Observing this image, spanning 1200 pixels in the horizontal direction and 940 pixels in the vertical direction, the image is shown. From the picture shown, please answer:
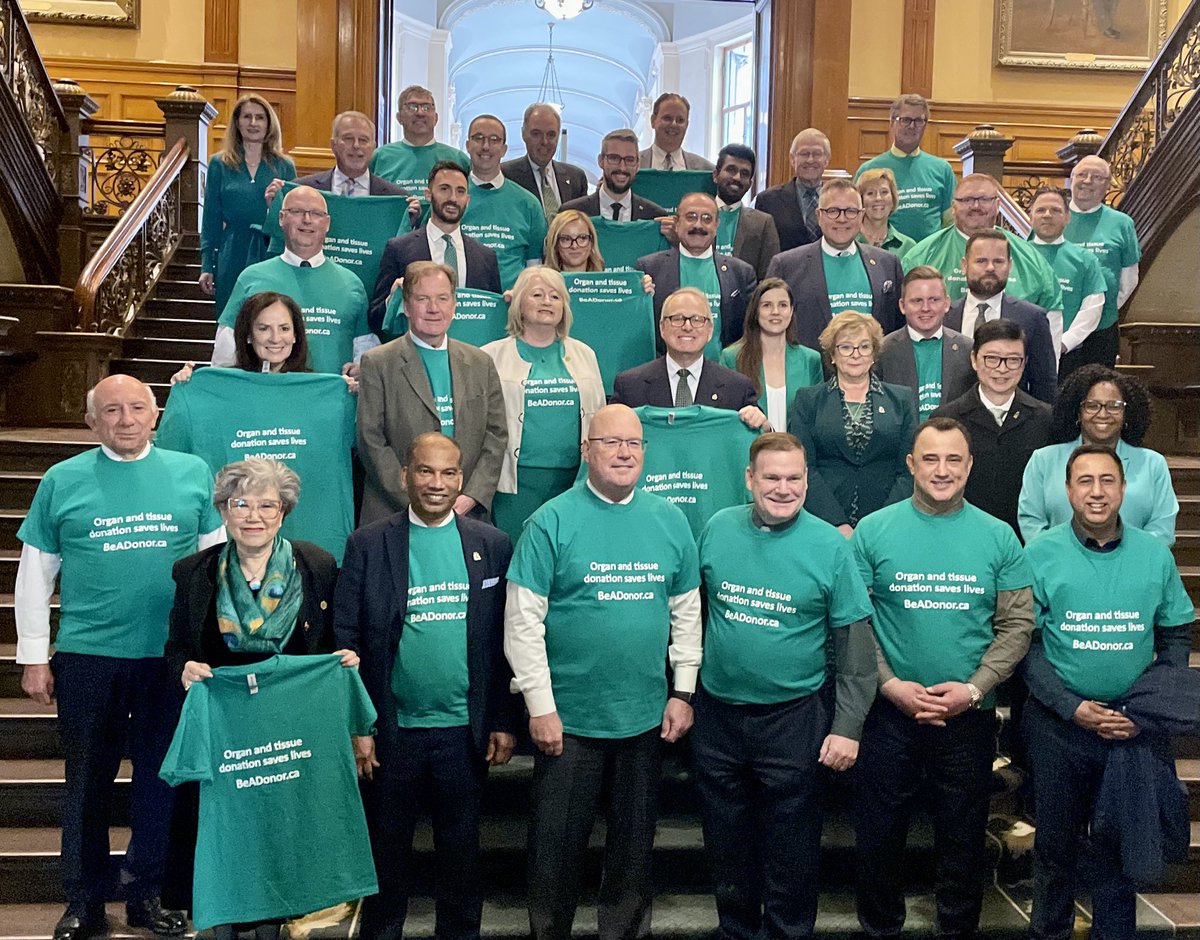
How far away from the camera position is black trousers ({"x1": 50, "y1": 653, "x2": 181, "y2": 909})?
4.11 meters

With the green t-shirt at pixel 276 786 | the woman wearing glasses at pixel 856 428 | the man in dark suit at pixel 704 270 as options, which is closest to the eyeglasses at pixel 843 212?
the man in dark suit at pixel 704 270

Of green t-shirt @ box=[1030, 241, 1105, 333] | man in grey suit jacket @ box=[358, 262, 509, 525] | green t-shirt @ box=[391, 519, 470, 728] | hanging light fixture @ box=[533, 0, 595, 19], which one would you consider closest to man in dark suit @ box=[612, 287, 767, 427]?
man in grey suit jacket @ box=[358, 262, 509, 525]

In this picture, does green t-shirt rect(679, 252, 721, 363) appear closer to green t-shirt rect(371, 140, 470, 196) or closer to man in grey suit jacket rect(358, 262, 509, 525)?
man in grey suit jacket rect(358, 262, 509, 525)

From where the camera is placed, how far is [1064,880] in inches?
161

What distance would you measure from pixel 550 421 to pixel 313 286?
115cm

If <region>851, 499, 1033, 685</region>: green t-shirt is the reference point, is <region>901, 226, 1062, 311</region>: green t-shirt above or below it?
above

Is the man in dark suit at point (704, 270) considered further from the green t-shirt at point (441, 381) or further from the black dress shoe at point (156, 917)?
the black dress shoe at point (156, 917)

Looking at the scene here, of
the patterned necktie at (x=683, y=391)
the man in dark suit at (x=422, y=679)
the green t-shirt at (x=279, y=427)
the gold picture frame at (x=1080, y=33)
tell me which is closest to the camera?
the man in dark suit at (x=422, y=679)

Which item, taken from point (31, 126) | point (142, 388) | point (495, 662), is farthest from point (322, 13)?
point (495, 662)

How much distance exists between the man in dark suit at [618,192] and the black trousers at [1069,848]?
3422 mm

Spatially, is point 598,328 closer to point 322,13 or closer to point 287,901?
point 287,901

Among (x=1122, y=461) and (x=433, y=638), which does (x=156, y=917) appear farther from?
(x=1122, y=461)

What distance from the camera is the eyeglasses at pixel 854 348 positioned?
4793mm

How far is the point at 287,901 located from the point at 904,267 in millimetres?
3942
